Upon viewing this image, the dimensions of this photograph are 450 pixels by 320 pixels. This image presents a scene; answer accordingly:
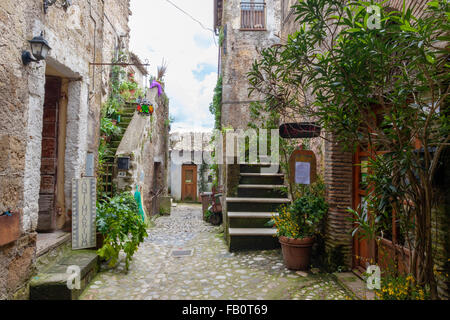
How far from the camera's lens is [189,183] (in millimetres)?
16750

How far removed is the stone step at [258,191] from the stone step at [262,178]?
0.31 metres

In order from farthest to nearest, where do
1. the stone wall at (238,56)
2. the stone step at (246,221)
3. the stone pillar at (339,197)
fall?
the stone wall at (238,56) < the stone step at (246,221) < the stone pillar at (339,197)

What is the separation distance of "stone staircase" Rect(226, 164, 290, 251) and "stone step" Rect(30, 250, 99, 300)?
2.50m

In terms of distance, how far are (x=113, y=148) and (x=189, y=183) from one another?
9.44m

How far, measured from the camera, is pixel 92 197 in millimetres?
4383

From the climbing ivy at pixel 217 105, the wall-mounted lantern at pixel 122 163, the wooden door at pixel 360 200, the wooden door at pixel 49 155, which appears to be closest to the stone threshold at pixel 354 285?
the wooden door at pixel 360 200

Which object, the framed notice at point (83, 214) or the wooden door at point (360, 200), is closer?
the wooden door at point (360, 200)

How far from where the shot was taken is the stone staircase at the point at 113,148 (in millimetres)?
7074

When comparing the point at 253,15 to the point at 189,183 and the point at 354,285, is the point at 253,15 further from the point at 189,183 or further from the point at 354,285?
the point at 354,285

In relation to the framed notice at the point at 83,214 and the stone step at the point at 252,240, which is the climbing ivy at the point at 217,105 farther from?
the framed notice at the point at 83,214
